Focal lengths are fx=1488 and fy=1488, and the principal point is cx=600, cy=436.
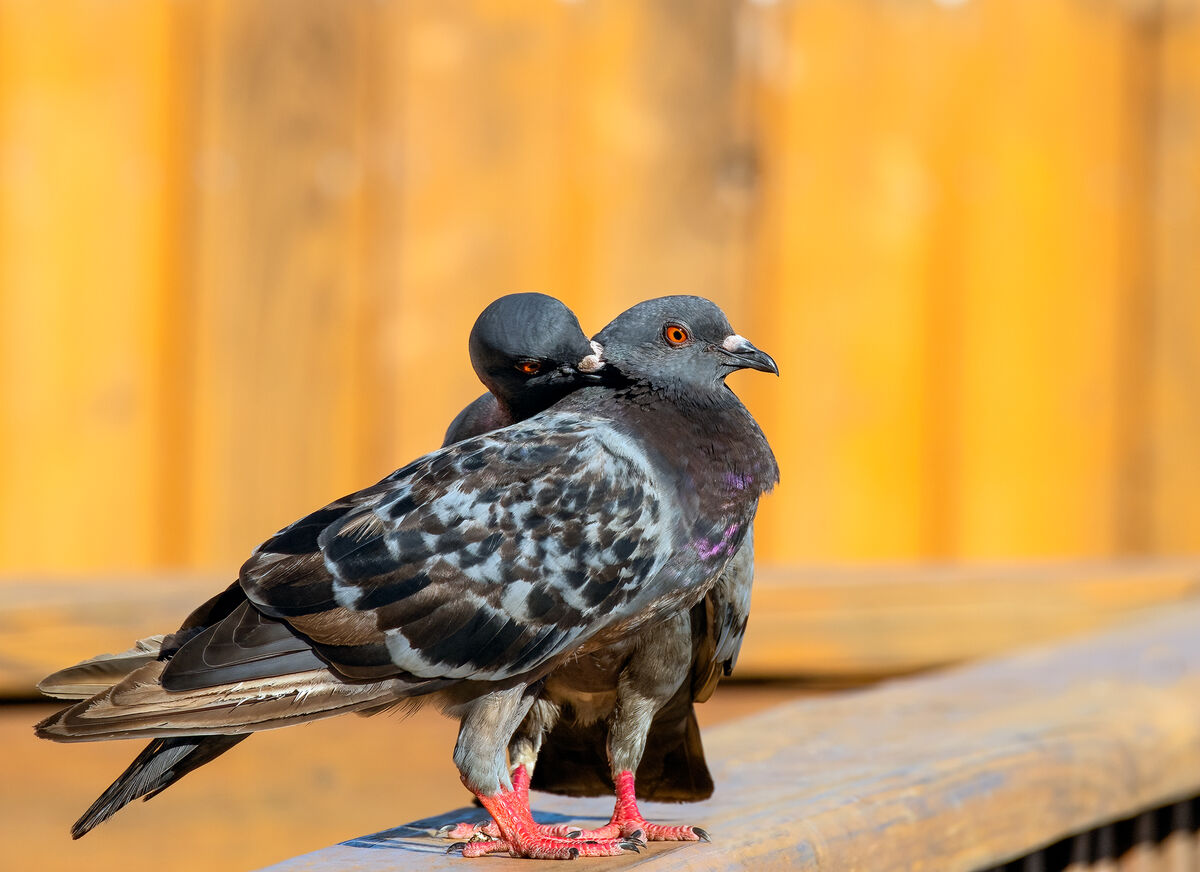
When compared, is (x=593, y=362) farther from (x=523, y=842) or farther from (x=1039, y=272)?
(x=1039, y=272)

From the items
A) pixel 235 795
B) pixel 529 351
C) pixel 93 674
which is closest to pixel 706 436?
pixel 529 351

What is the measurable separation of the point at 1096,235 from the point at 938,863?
7.76ft

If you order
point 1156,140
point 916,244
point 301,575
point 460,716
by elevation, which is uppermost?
point 1156,140

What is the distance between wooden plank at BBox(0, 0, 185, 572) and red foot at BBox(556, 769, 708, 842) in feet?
6.01

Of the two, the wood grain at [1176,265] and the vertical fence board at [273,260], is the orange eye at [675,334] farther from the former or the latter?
the wood grain at [1176,265]

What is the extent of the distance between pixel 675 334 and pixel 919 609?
207 cm

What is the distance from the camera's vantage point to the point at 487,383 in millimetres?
2098

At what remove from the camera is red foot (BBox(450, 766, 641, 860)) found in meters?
1.98

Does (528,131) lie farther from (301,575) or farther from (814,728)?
(301,575)

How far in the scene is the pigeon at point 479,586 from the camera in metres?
1.85

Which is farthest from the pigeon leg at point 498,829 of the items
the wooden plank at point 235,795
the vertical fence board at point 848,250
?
the vertical fence board at point 848,250

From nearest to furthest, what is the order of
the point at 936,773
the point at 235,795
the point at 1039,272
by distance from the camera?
the point at 936,773, the point at 235,795, the point at 1039,272

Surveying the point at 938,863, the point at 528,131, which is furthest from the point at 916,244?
the point at 938,863

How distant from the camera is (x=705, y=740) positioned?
2947 mm
